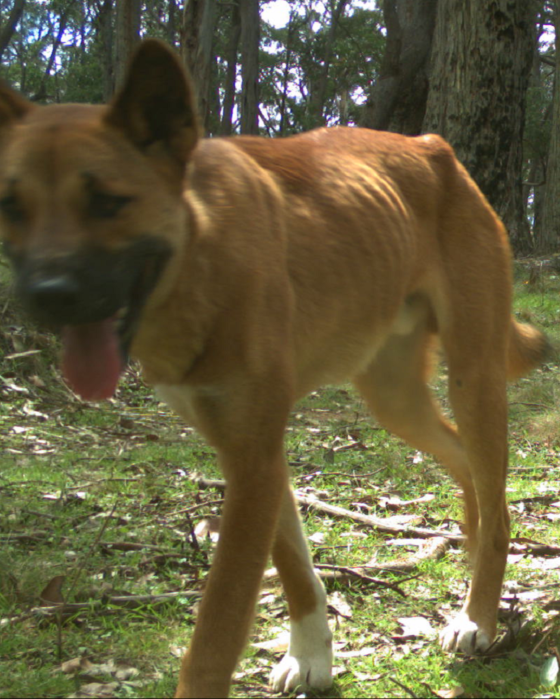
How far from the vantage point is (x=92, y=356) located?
8.18ft

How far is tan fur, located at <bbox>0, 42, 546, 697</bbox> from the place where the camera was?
251 cm

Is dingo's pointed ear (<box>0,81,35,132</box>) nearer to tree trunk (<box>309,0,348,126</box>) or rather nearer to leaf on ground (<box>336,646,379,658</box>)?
leaf on ground (<box>336,646,379,658</box>)

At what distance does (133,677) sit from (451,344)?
6.19 feet

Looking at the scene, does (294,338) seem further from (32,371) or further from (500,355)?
(32,371)

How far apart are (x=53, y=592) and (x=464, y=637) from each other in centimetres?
172

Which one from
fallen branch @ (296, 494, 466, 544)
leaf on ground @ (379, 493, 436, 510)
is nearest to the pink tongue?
fallen branch @ (296, 494, 466, 544)

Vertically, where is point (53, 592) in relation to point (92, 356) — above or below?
below

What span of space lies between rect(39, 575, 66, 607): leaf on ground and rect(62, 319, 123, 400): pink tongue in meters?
1.46

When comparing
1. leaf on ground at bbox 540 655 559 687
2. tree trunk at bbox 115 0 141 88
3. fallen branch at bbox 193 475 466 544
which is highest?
tree trunk at bbox 115 0 141 88

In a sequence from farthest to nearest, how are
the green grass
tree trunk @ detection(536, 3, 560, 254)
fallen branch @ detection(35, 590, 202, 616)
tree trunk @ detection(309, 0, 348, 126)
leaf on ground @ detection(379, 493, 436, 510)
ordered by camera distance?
tree trunk @ detection(309, 0, 348, 126), tree trunk @ detection(536, 3, 560, 254), leaf on ground @ detection(379, 493, 436, 510), fallen branch @ detection(35, 590, 202, 616), the green grass

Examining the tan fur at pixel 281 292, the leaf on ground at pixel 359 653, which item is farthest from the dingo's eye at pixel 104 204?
the leaf on ground at pixel 359 653

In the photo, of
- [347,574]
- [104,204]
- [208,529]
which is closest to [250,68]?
[208,529]

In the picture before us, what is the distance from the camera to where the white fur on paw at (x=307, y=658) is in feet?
10.2

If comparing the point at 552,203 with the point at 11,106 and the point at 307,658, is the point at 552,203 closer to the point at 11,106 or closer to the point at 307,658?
the point at 307,658
